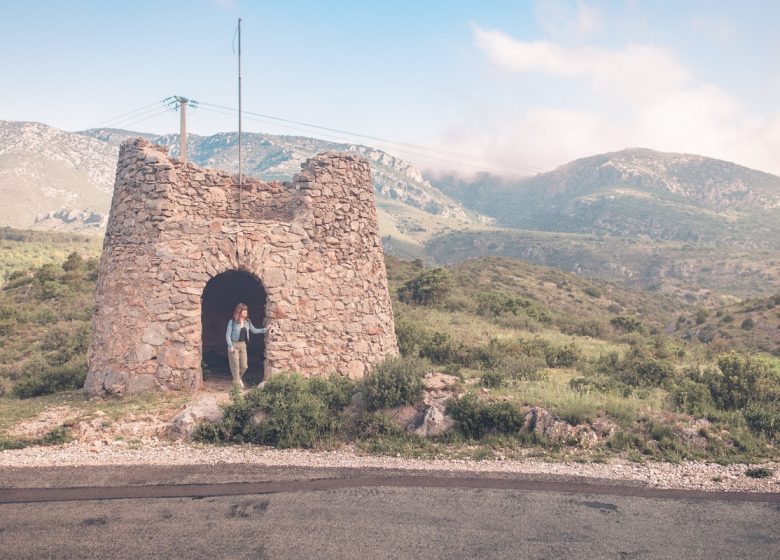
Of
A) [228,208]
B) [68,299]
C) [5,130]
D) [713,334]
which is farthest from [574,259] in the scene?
[5,130]

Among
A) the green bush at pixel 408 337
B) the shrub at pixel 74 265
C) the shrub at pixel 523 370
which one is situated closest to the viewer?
the shrub at pixel 523 370

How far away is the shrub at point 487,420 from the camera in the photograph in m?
9.86

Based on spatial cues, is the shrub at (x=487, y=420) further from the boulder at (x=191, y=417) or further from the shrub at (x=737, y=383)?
the shrub at (x=737, y=383)

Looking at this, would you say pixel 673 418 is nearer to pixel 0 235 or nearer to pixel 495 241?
pixel 0 235

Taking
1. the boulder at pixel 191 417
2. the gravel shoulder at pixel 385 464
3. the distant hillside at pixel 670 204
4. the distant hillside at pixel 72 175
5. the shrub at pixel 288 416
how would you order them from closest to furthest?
the gravel shoulder at pixel 385 464 < the shrub at pixel 288 416 < the boulder at pixel 191 417 < the distant hillside at pixel 670 204 < the distant hillside at pixel 72 175

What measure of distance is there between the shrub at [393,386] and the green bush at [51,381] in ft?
25.7

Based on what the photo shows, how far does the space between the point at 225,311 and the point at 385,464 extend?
33.3 ft

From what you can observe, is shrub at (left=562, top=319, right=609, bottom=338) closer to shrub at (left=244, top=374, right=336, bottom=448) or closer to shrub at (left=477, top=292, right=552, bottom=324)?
shrub at (left=477, top=292, right=552, bottom=324)

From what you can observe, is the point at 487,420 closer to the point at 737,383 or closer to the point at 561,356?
the point at 737,383

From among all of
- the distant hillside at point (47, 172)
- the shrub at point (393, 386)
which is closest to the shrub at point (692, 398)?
the shrub at point (393, 386)

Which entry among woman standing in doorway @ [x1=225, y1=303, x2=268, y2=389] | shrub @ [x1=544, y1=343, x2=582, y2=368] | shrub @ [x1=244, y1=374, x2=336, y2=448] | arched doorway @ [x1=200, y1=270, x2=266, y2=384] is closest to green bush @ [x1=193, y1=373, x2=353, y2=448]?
shrub @ [x1=244, y1=374, x2=336, y2=448]

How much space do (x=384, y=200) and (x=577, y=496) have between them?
165m

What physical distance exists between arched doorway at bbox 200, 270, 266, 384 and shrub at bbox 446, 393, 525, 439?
7.54m

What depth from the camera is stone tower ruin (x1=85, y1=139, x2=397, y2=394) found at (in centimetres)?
1203
